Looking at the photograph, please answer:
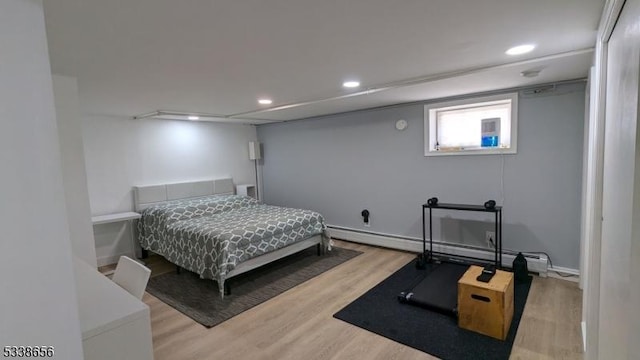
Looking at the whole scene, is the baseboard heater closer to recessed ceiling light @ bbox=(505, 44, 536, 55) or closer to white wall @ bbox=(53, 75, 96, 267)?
recessed ceiling light @ bbox=(505, 44, 536, 55)

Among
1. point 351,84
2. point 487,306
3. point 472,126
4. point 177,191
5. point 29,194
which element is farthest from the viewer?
point 177,191

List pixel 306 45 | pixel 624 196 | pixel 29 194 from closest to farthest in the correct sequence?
pixel 29 194
pixel 624 196
pixel 306 45

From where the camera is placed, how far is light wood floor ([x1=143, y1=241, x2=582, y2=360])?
2.31 metres

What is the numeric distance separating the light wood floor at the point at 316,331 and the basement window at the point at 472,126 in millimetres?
1653

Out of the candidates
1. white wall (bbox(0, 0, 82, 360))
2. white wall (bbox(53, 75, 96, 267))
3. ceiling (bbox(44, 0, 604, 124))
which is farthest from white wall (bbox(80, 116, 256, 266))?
white wall (bbox(0, 0, 82, 360))

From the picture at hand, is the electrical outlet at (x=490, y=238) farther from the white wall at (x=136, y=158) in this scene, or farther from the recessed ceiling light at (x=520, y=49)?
the white wall at (x=136, y=158)

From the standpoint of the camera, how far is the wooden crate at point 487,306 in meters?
2.40

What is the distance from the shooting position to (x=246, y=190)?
5.96 metres

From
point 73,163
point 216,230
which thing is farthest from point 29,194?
point 216,230

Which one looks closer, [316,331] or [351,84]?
[316,331]

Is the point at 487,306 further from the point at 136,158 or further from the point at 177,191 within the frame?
the point at 136,158

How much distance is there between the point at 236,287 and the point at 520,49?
3.51 metres

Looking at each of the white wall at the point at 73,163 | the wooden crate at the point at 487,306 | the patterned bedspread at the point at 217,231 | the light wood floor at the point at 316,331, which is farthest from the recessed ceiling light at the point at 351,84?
the white wall at the point at 73,163

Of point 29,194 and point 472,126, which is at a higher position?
point 472,126
